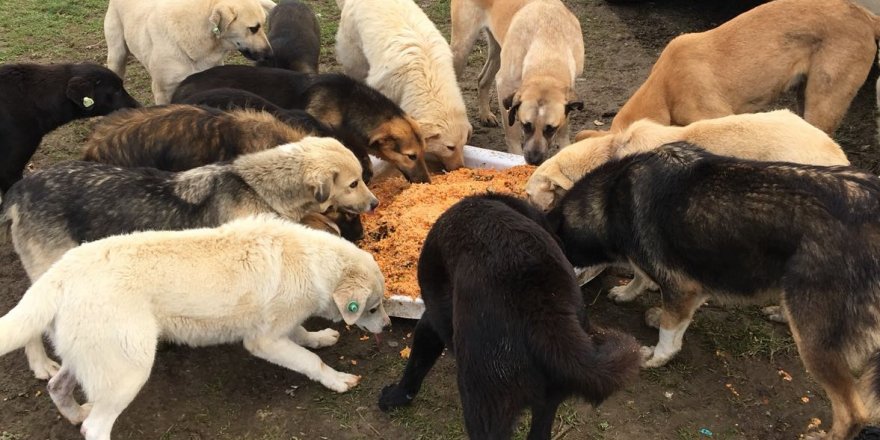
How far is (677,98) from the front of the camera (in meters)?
6.59

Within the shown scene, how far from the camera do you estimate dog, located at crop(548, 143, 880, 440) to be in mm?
3711

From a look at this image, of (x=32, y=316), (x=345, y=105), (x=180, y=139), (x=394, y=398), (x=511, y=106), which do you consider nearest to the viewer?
(x=32, y=316)

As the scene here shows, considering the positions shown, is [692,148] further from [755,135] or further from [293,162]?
[293,162]

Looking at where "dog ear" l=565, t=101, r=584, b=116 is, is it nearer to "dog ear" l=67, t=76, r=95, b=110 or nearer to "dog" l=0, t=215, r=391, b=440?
"dog" l=0, t=215, r=391, b=440

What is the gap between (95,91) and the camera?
636 cm

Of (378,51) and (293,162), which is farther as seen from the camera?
(378,51)

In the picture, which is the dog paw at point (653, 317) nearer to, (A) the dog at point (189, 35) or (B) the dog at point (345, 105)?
(B) the dog at point (345, 105)

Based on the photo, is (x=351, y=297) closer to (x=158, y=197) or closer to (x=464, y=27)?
(x=158, y=197)

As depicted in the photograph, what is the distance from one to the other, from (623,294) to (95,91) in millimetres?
4966

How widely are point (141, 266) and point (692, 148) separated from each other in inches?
134

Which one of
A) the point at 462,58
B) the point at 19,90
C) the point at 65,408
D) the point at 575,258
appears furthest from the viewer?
the point at 462,58

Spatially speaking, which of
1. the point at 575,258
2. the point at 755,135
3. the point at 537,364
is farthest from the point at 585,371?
the point at 755,135

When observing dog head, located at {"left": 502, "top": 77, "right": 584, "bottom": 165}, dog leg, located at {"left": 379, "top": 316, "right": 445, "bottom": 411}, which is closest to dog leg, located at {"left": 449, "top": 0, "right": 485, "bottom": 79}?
dog head, located at {"left": 502, "top": 77, "right": 584, "bottom": 165}

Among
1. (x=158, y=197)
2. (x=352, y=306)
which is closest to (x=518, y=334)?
(x=352, y=306)
